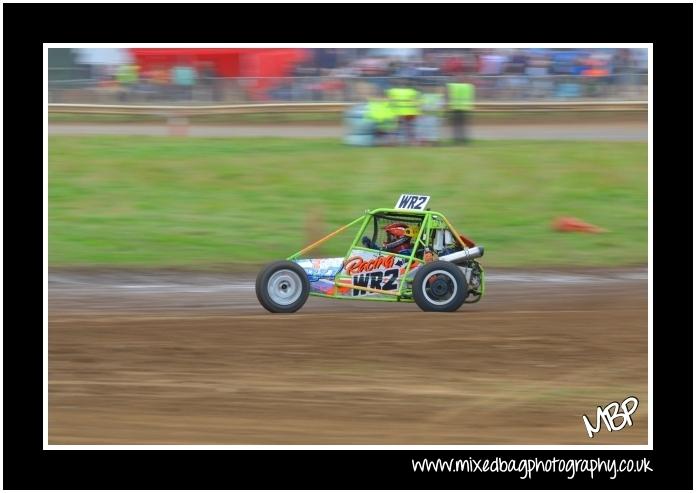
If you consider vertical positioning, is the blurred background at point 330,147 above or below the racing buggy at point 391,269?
above

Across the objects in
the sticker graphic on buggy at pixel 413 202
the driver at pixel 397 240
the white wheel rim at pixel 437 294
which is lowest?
the white wheel rim at pixel 437 294

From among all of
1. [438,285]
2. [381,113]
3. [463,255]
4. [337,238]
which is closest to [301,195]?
[337,238]

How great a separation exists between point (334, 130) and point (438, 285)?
462 inches

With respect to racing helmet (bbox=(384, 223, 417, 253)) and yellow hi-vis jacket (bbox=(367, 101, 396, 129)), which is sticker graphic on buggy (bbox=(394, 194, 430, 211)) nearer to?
racing helmet (bbox=(384, 223, 417, 253))

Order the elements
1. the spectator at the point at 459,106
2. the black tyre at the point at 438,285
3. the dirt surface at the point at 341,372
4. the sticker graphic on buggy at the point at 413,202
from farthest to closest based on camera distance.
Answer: the spectator at the point at 459,106, the sticker graphic on buggy at the point at 413,202, the black tyre at the point at 438,285, the dirt surface at the point at 341,372

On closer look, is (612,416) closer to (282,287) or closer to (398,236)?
(398,236)

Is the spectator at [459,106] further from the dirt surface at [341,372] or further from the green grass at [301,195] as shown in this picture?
the dirt surface at [341,372]

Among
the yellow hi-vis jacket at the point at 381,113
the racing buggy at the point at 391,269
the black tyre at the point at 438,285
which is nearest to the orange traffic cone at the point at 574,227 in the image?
the yellow hi-vis jacket at the point at 381,113

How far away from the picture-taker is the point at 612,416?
305 inches

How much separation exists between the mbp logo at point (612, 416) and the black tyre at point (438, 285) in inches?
111

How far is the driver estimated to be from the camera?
1090cm

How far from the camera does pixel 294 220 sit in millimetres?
16109

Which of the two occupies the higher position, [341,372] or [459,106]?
[459,106]

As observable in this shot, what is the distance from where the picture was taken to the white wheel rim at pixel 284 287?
10.7 metres
